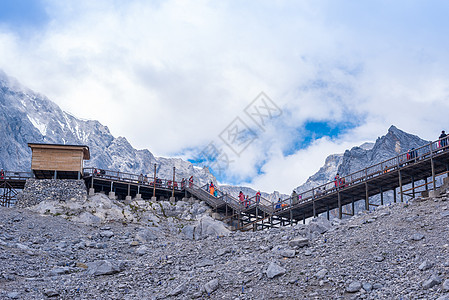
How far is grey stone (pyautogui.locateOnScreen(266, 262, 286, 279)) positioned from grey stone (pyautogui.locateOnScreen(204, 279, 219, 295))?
101 inches

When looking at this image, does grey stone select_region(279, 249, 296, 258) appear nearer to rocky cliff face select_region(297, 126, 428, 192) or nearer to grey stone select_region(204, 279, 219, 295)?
grey stone select_region(204, 279, 219, 295)

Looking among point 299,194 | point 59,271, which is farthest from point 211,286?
point 299,194

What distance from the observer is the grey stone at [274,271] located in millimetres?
22000

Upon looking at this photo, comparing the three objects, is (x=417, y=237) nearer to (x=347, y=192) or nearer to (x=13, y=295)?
(x=347, y=192)

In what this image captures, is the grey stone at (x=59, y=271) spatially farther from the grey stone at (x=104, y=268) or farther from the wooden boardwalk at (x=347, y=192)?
the wooden boardwalk at (x=347, y=192)

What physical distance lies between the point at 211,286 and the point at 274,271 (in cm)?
313

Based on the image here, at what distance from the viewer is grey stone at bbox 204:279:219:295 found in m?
21.7

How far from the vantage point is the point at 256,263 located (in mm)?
24234

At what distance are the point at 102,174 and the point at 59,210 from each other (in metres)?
8.52

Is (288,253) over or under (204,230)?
under

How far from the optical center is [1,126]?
14125cm

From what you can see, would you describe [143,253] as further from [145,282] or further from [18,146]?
[18,146]

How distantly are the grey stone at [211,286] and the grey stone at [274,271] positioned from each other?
101 inches

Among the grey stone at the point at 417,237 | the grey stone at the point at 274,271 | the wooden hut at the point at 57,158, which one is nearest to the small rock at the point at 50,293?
the grey stone at the point at 274,271
